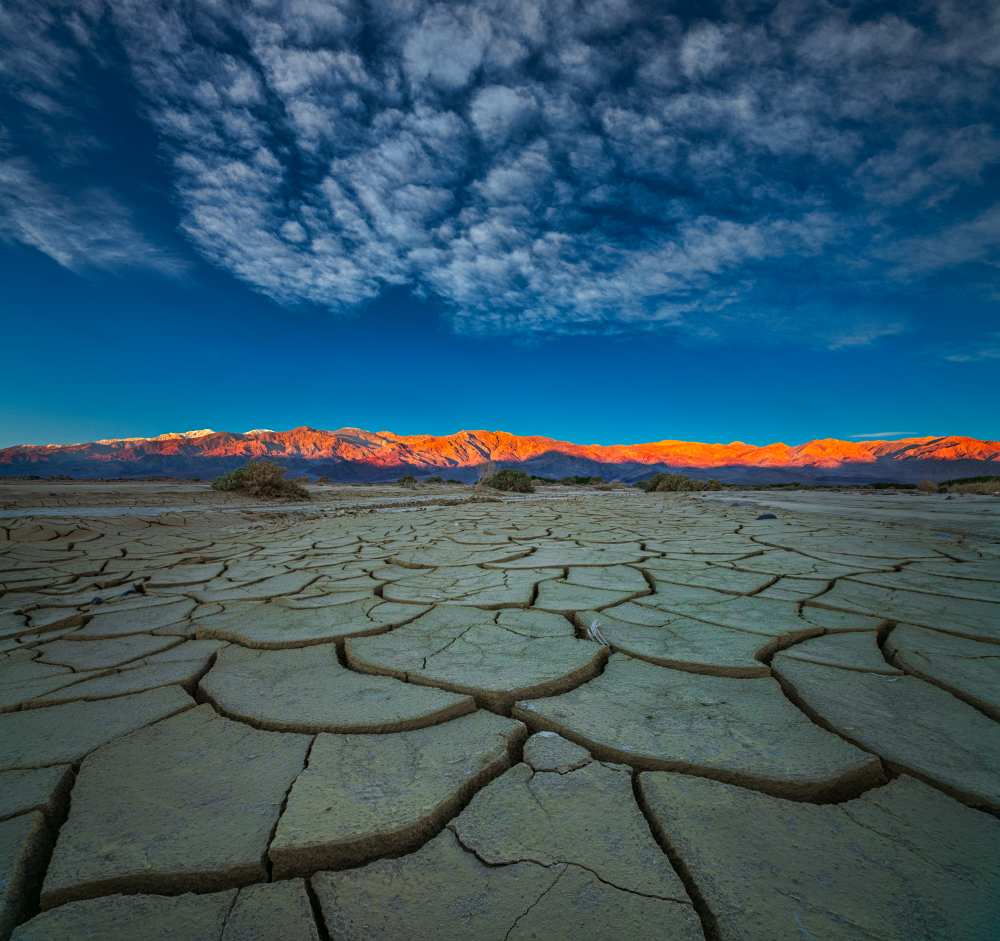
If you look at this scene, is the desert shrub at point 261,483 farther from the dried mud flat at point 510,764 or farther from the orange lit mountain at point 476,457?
the orange lit mountain at point 476,457

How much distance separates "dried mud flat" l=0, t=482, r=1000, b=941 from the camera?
1.86 feet

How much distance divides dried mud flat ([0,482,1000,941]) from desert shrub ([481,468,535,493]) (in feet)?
38.3

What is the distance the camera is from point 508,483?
13711 millimetres

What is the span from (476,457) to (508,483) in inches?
1097

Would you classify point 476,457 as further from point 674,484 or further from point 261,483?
point 261,483

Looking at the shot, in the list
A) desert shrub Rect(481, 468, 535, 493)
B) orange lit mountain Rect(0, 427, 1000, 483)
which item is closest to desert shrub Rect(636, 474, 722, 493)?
desert shrub Rect(481, 468, 535, 493)

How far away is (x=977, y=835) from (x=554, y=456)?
137 ft

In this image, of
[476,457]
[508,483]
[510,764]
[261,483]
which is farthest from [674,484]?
[476,457]

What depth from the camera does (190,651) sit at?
1442mm

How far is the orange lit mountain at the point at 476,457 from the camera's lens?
24250 mm

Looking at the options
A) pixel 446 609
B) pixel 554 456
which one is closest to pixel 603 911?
pixel 446 609

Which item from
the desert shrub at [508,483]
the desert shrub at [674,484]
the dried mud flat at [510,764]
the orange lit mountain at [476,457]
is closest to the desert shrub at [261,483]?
the desert shrub at [508,483]

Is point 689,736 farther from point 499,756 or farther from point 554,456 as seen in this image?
point 554,456

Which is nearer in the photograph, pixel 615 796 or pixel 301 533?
pixel 615 796
